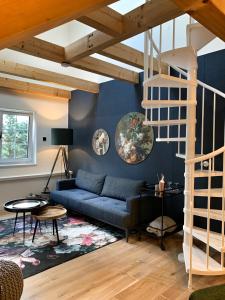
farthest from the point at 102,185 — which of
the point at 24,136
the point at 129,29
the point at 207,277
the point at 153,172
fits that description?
the point at 129,29

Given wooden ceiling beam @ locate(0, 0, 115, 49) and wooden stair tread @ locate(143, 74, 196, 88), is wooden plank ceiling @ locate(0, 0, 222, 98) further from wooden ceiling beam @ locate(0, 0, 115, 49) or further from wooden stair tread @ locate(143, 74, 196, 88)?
wooden stair tread @ locate(143, 74, 196, 88)

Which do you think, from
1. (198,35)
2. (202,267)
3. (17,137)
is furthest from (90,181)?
(198,35)

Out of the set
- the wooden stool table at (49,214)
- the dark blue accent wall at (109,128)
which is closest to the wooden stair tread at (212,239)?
the dark blue accent wall at (109,128)

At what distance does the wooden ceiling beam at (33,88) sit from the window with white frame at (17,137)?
0.53 metres

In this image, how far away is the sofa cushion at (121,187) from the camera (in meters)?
4.01

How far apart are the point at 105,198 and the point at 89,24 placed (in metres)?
2.93

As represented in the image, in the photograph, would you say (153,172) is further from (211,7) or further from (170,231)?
(211,7)

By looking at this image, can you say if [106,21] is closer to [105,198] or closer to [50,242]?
[50,242]

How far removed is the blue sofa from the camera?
11.4 feet

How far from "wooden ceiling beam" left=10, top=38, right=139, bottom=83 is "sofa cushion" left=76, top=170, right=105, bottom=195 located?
1.95 metres

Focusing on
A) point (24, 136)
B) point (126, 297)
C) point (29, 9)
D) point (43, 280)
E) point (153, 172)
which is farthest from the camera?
point (24, 136)

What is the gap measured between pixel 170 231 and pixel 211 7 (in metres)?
2.95

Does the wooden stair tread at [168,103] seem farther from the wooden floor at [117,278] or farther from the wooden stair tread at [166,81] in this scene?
the wooden floor at [117,278]

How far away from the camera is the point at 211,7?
48.8 inches
